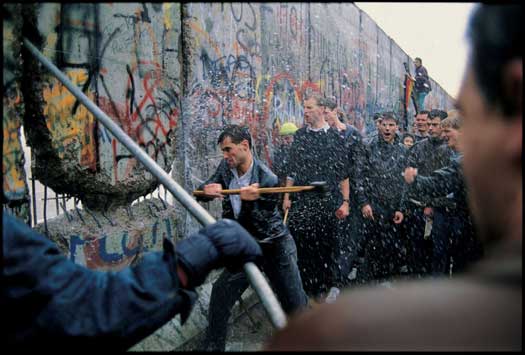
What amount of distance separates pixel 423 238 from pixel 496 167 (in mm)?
5777

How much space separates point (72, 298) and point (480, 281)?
1081mm

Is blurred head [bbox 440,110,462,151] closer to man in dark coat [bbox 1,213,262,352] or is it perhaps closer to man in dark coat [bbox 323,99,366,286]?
man in dark coat [bbox 323,99,366,286]

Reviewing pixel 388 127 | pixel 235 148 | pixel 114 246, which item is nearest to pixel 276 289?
pixel 235 148

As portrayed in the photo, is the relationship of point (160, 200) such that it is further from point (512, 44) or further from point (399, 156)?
point (512, 44)

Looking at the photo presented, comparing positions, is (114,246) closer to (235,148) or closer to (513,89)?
(235,148)

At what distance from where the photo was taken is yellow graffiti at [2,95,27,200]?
290 centimetres

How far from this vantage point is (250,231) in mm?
4184

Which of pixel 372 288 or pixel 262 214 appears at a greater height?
pixel 372 288

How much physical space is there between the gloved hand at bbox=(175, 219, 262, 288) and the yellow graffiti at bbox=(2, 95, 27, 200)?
1595mm

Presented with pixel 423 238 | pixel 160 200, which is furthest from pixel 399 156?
pixel 160 200

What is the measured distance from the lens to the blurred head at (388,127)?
22.0ft

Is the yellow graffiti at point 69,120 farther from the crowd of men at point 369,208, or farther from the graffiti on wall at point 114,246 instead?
the crowd of men at point 369,208

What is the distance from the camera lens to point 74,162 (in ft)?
11.8

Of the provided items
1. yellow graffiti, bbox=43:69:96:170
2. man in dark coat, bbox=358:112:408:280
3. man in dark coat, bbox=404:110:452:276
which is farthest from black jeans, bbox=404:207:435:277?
yellow graffiti, bbox=43:69:96:170
